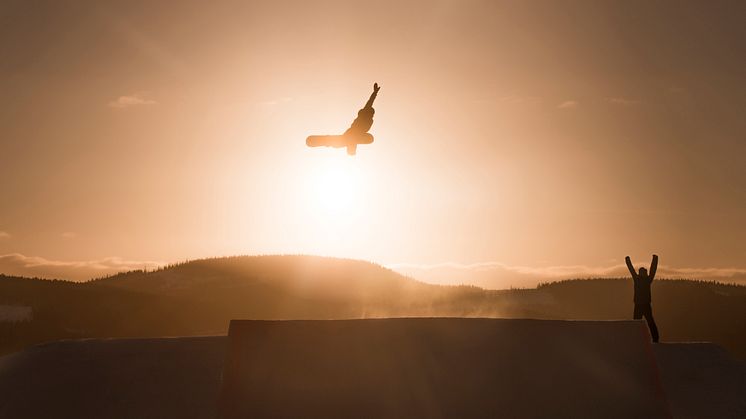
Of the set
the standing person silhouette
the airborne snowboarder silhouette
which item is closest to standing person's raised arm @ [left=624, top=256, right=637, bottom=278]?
the standing person silhouette

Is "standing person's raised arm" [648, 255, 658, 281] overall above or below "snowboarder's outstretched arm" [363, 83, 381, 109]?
below

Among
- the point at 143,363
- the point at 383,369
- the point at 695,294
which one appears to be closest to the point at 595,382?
the point at 383,369

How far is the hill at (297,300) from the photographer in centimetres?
2902

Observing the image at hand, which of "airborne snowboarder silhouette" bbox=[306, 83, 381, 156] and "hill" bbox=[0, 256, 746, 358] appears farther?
"hill" bbox=[0, 256, 746, 358]

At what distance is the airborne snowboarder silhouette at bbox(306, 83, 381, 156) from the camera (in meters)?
8.05

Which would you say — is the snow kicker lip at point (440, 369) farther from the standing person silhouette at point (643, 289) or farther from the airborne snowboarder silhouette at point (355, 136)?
the standing person silhouette at point (643, 289)

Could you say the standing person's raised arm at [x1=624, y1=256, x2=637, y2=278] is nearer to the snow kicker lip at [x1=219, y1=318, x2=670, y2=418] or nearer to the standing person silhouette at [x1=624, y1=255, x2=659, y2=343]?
the standing person silhouette at [x1=624, y1=255, x2=659, y2=343]

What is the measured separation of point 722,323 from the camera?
31.7m

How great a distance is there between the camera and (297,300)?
39062 millimetres

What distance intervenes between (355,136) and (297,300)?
31.9 metres

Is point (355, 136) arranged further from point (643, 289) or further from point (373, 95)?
point (643, 289)

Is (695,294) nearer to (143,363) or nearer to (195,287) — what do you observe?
(195,287)

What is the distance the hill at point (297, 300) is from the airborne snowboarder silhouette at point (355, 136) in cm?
2151

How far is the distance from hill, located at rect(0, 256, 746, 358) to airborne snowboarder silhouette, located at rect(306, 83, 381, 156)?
2151 centimetres
